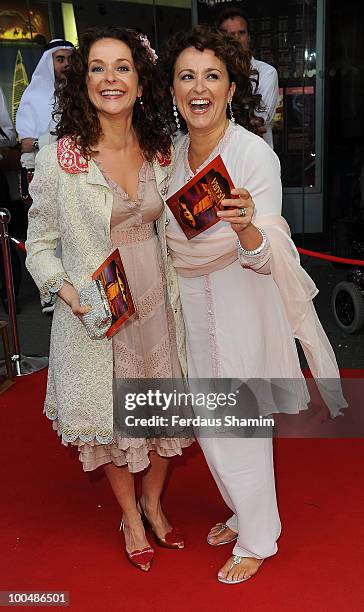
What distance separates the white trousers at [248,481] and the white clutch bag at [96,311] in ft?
1.82

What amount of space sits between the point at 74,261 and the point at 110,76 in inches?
22.0

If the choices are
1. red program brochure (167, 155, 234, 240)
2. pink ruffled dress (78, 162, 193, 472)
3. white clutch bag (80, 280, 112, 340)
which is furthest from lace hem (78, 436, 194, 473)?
red program brochure (167, 155, 234, 240)

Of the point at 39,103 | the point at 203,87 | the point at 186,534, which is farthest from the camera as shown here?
the point at 39,103

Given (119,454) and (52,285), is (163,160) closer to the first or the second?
(52,285)

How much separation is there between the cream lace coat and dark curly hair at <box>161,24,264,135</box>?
289mm

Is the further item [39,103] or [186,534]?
[39,103]

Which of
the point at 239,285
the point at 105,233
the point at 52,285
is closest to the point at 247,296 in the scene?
the point at 239,285

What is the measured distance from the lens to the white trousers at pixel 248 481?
2.27m

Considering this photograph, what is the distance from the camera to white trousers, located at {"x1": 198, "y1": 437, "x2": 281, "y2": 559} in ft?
7.46

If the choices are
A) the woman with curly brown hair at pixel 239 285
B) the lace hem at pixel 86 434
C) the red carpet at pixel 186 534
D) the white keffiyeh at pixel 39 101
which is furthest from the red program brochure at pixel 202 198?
the white keffiyeh at pixel 39 101

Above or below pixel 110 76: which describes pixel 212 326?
below

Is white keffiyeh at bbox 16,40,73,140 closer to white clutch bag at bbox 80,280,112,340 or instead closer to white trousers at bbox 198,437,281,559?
white clutch bag at bbox 80,280,112,340

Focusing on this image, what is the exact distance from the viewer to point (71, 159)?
211 cm

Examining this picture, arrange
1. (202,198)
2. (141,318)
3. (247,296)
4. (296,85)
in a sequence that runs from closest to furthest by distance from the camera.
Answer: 1. (202,198)
2. (247,296)
3. (141,318)
4. (296,85)
